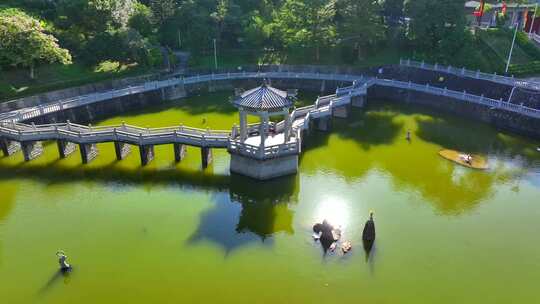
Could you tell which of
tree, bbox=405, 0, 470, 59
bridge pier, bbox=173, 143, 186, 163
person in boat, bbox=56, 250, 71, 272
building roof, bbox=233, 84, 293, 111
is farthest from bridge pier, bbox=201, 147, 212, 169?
tree, bbox=405, 0, 470, 59

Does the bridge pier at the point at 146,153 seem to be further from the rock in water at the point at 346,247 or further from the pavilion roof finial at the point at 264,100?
the rock in water at the point at 346,247

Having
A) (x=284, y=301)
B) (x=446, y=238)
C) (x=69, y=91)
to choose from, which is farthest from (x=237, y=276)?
(x=69, y=91)

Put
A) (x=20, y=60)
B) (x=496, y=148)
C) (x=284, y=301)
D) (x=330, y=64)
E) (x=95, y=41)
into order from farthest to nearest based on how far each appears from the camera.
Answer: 1. (x=330, y=64)
2. (x=95, y=41)
3. (x=20, y=60)
4. (x=496, y=148)
5. (x=284, y=301)

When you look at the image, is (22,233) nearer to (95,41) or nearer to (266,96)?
(266,96)

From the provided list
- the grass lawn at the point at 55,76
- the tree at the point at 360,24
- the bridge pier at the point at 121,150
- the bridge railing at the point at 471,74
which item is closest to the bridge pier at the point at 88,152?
the bridge pier at the point at 121,150

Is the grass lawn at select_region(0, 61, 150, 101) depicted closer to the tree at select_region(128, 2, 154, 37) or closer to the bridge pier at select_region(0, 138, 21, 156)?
the bridge pier at select_region(0, 138, 21, 156)

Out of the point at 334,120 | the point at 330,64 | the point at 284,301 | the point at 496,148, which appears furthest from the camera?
the point at 330,64

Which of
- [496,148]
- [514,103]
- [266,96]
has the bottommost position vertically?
[496,148]

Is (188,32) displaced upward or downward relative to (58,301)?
upward

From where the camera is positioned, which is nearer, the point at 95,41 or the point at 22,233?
the point at 22,233
